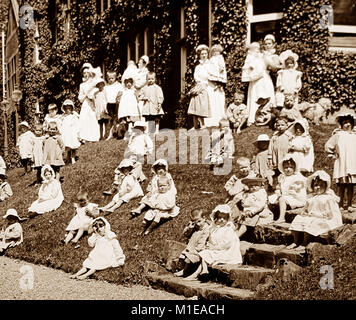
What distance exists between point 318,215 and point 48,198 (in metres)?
7.37

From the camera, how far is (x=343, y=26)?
738 inches

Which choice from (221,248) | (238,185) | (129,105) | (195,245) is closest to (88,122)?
(129,105)

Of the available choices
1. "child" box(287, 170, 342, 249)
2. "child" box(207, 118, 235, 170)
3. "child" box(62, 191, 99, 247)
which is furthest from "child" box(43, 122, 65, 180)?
"child" box(287, 170, 342, 249)

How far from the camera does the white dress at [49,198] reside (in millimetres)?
15695

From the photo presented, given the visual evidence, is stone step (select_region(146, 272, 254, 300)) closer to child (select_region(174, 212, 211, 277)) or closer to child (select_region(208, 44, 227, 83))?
child (select_region(174, 212, 211, 277))

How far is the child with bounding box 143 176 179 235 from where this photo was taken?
41.9 ft

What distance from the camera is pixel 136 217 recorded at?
13602mm

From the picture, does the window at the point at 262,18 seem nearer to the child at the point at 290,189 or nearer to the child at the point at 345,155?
the child at the point at 345,155

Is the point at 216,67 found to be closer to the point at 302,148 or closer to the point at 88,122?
the point at 88,122

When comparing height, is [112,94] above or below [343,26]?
below
